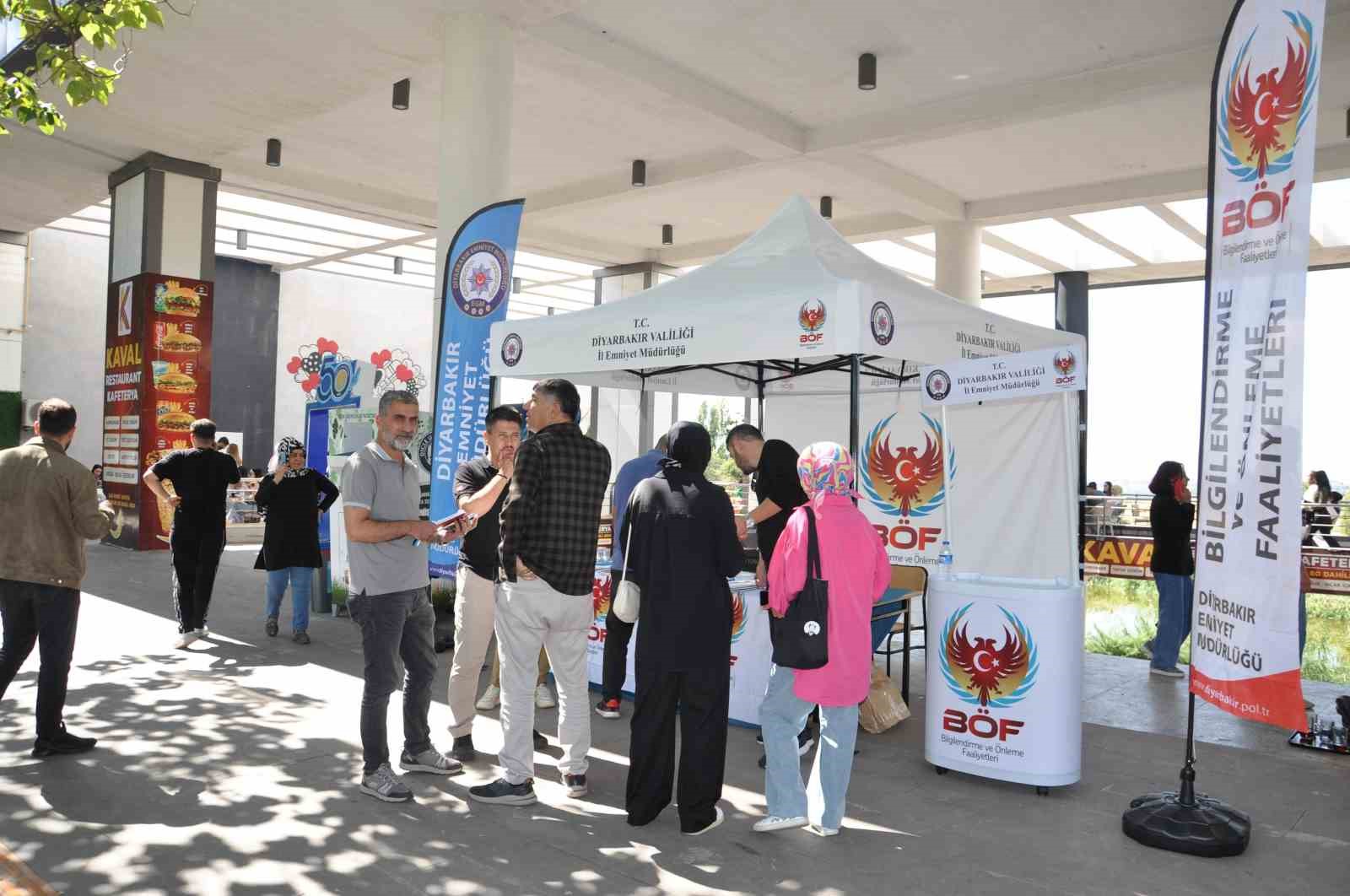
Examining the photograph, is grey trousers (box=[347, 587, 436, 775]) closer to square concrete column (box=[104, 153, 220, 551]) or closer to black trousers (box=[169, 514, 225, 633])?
black trousers (box=[169, 514, 225, 633])

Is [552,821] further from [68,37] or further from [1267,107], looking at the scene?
[68,37]

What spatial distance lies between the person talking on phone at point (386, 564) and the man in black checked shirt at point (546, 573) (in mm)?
360

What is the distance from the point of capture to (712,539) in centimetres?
372

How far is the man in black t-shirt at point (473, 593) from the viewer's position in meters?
4.42

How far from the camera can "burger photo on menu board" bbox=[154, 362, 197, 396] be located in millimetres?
12609

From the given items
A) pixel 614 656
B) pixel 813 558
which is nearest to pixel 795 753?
pixel 813 558

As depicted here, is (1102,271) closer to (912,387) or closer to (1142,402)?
(1142,402)

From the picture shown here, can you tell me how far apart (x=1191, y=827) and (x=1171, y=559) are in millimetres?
3518

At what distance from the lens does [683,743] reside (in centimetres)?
378

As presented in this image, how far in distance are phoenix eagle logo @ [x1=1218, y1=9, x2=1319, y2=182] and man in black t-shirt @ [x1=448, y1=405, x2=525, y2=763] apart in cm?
299

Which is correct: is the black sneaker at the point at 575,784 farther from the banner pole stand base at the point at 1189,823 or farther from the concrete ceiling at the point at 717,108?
the concrete ceiling at the point at 717,108

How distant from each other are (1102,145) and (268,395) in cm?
1920

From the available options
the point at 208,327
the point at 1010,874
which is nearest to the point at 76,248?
the point at 208,327

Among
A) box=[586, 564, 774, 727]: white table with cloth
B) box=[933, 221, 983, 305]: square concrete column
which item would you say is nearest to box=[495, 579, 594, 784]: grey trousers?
box=[586, 564, 774, 727]: white table with cloth
